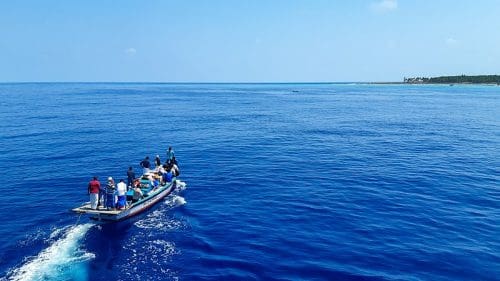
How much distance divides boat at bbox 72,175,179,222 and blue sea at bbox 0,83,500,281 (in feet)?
1.91

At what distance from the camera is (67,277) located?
17422 millimetres

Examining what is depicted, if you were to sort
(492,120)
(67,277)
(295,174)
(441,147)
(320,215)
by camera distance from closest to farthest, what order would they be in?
(67,277) → (320,215) → (295,174) → (441,147) → (492,120)

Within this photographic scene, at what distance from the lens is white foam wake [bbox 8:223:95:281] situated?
17.6 meters

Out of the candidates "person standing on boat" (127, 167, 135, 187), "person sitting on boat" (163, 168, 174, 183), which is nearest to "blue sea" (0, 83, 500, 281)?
"person sitting on boat" (163, 168, 174, 183)

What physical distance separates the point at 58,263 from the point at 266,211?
1307 centimetres

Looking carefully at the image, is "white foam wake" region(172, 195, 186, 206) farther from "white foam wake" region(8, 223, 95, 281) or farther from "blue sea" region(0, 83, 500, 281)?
"white foam wake" region(8, 223, 95, 281)

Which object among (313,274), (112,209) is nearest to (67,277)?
(112,209)

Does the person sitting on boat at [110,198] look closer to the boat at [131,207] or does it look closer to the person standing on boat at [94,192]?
the boat at [131,207]

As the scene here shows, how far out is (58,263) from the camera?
61.4 ft

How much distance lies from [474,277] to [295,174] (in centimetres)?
1887

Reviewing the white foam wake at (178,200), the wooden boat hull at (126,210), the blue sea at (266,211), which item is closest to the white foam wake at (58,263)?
the blue sea at (266,211)

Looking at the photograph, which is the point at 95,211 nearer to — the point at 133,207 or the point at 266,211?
the point at 133,207

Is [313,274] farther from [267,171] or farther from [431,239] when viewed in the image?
[267,171]

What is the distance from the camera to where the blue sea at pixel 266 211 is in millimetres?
18594
